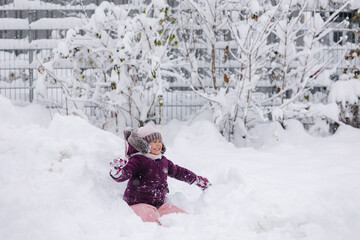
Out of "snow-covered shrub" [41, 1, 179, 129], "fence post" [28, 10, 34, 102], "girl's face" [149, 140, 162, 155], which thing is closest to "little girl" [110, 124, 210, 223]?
"girl's face" [149, 140, 162, 155]

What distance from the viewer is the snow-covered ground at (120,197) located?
2492 mm

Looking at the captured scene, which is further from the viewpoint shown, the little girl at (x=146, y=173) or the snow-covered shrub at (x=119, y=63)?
the snow-covered shrub at (x=119, y=63)

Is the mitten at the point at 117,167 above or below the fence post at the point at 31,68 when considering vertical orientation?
below

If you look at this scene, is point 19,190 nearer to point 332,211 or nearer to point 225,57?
point 332,211

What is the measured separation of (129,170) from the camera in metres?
3.28

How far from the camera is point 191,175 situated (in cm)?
359

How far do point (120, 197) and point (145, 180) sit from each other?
0.26 m

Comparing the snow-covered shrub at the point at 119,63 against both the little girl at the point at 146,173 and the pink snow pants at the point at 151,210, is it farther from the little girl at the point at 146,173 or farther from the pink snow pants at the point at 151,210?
the pink snow pants at the point at 151,210

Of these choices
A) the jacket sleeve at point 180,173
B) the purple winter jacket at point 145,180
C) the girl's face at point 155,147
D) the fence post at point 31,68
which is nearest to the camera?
the purple winter jacket at point 145,180

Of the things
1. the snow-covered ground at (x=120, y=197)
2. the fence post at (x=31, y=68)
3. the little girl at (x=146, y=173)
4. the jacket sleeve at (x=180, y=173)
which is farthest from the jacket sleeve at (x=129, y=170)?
the fence post at (x=31, y=68)

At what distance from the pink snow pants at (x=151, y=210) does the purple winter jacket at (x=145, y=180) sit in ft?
0.34

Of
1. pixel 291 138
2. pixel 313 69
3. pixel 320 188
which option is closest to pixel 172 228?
pixel 320 188

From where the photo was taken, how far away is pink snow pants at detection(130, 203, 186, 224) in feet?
10.1

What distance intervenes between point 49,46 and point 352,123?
17.3ft
